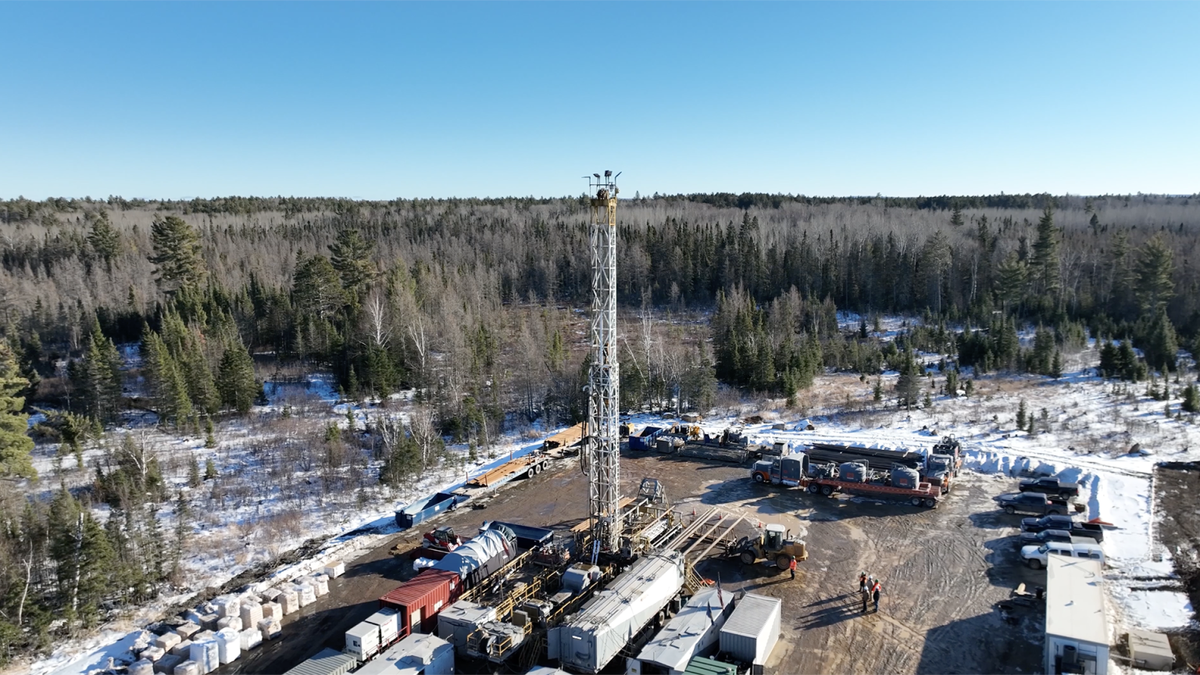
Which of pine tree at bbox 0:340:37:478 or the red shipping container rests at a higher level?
pine tree at bbox 0:340:37:478

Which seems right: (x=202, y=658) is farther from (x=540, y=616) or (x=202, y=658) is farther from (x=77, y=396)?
(x=77, y=396)

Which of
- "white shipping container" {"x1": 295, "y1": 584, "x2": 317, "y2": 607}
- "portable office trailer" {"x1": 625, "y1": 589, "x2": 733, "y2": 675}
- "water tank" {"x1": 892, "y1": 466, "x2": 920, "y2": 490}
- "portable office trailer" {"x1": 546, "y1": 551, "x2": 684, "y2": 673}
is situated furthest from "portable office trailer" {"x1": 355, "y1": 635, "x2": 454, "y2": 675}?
"water tank" {"x1": 892, "y1": 466, "x2": 920, "y2": 490}

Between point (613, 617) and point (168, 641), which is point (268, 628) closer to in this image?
point (168, 641)

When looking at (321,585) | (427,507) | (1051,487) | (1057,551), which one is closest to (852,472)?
(1051,487)

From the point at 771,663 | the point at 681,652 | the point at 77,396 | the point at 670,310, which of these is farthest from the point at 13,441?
the point at 670,310

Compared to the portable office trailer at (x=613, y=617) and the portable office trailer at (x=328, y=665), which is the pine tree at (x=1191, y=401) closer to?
the portable office trailer at (x=613, y=617)

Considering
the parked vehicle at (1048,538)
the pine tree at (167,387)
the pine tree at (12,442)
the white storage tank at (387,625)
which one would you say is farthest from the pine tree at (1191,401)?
the pine tree at (12,442)

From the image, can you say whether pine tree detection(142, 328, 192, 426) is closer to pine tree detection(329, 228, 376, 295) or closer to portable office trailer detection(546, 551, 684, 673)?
pine tree detection(329, 228, 376, 295)
